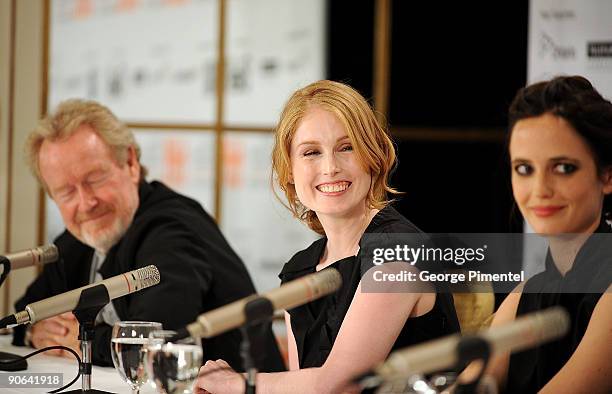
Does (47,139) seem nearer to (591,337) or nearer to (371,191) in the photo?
(371,191)

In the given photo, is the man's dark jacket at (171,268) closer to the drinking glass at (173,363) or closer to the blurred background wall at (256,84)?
the drinking glass at (173,363)

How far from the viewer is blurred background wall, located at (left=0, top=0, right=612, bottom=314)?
444 centimetres

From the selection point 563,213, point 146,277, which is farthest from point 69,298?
point 563,213

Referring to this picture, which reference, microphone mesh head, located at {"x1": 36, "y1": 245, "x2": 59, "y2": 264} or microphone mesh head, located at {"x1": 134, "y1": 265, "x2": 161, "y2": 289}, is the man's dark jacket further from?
microphone mesh head, located at {"x1": 134, "y1": 265, "x2": 161, "y2": 289}

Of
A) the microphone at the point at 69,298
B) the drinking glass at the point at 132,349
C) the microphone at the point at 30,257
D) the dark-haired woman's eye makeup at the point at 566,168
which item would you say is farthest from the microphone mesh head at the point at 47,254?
the dark-haired woman's eye makeup at the point at 566,168

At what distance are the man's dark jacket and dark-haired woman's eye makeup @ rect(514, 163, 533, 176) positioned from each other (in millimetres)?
1005

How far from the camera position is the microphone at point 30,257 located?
8.39 feet

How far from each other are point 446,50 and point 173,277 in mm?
2466

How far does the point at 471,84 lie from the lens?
16.1 ft

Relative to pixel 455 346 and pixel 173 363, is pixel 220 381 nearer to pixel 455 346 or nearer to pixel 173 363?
pixel 173 363

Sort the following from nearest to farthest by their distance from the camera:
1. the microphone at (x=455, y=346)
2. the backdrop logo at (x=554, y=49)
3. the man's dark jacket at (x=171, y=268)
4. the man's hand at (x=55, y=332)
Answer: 1. the microphone at (x=455, y=346)
2. the man's dark jacket at (x=171, y=268)
3. the man's hand at (x=55, y=332)
4. the backdrop logo at (x=554, y=49)

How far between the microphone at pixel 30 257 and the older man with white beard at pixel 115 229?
30cm

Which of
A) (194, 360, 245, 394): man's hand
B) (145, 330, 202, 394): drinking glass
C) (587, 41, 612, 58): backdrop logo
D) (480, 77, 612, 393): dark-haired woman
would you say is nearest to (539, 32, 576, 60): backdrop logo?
(587, 41, 612, 58): backdrop logo

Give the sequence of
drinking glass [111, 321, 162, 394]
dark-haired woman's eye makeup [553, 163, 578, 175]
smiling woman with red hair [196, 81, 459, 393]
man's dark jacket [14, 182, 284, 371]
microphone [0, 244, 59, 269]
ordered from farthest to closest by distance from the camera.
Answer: man's dark jacket [14, 182, 284, 371], microphone [0, 244, 59, 269], dark-haired woman's eye makeup [553, 163, 578, 175], smiling woman with red hair [196, 81, 459, 393], drinking glass [111, 321, 162, 394]
